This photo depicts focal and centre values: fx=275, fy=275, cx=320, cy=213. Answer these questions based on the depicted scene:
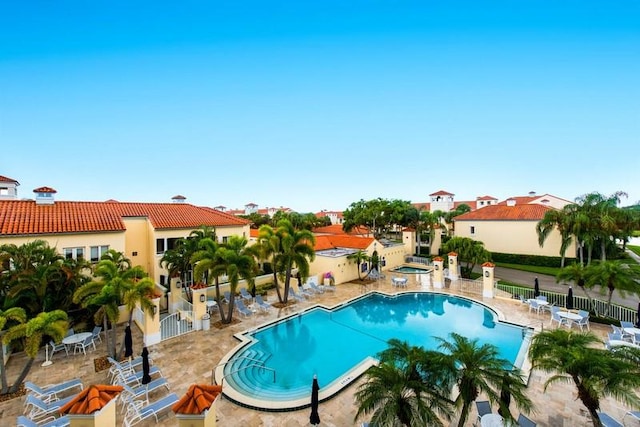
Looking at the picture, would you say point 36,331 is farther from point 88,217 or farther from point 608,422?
point 608,422

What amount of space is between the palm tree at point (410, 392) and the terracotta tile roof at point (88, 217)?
19.6 m

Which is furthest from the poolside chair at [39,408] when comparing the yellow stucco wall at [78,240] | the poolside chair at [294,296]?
the poolside chair at [294,296]

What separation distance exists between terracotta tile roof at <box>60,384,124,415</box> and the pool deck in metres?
2.59

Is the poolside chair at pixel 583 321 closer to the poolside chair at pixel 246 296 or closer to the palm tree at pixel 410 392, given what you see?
the palm tree at pixel 410 392

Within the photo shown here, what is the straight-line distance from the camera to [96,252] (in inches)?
708

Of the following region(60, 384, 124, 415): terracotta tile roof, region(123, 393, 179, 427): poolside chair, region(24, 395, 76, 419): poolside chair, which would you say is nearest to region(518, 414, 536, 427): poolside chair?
region(123, 393, 179, 427): poolside chair

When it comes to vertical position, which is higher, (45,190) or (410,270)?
(45,190)

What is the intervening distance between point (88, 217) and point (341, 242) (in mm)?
21372

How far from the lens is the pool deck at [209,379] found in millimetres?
8281

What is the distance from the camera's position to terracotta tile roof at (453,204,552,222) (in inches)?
1344

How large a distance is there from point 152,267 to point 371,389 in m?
21.0

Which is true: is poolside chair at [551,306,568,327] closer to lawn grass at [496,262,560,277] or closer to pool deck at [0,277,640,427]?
pool deck at [0,277,640,427]

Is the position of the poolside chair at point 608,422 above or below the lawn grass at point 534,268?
above

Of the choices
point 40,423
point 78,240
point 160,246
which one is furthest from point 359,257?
point 40,423
